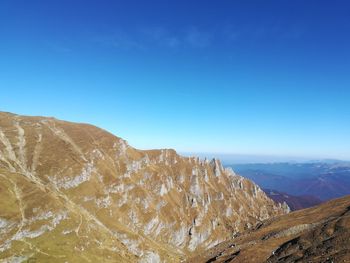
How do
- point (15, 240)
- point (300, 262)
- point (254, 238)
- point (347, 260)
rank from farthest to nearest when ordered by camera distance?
point (15, 240) → point (254, 238) → point (300, 262) → point (347, 260)

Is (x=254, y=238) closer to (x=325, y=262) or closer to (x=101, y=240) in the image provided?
(x=325, y=262)

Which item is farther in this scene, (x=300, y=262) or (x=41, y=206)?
(x=41, y=206)

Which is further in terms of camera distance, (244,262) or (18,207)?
(18,207)

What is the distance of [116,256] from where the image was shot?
616 feet

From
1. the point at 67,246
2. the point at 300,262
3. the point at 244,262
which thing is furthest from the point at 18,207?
the point at 300,262

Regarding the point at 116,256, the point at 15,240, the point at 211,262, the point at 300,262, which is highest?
the point at 300,262

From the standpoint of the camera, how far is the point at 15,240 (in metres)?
166

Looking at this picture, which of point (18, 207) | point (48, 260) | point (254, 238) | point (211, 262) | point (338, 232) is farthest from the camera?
point (18, 207)

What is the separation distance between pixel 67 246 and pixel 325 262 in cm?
14751

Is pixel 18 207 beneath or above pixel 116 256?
above

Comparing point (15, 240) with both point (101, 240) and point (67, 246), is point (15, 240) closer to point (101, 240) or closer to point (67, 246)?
point (67, 246)

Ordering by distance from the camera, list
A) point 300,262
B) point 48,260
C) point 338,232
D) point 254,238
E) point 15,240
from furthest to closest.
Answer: point 15,240
point 48,260
point 254,238
point 338,232
point 300,262

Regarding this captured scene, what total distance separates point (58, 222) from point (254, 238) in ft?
423

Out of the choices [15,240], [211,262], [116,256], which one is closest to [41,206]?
[15,240]
